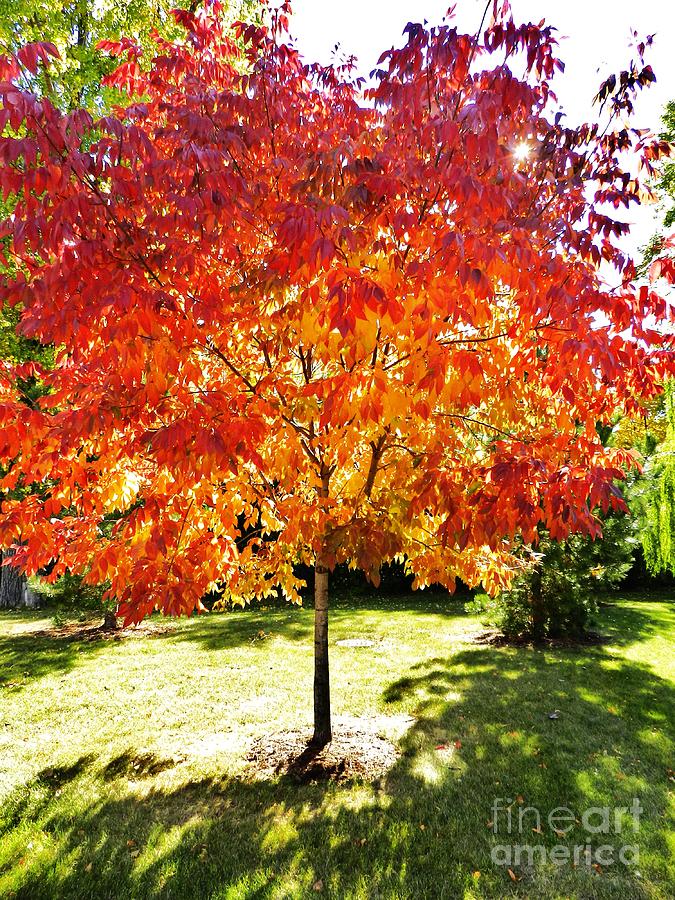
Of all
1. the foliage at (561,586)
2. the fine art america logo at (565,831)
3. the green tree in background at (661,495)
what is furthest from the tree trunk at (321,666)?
the green tree in background at (661,495)

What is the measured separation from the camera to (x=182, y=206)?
8.92ft

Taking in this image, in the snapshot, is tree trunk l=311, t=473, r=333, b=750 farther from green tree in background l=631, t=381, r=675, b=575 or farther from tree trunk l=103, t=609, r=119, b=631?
tree trunk l=103, t=609, r=119, b=631

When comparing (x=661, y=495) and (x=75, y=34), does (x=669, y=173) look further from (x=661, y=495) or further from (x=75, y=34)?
(x=75, y=34)

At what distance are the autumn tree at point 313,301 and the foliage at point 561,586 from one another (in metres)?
4.83

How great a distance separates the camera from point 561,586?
864cm

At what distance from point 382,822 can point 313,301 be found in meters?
3.74

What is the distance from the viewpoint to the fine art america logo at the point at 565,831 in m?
3.63

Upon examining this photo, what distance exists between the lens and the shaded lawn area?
349cm

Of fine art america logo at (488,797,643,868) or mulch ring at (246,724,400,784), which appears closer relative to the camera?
fine art america logo at (488,797,643,868)

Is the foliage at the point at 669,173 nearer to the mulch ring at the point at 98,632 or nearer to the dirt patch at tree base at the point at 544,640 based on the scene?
the dirt patch at tree base at the point at 544,640

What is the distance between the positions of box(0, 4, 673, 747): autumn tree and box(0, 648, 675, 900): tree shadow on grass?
5.65ft

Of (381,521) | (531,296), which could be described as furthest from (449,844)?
(531,296)

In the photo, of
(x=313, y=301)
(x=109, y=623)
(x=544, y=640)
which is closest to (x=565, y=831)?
(x=313, y=301)

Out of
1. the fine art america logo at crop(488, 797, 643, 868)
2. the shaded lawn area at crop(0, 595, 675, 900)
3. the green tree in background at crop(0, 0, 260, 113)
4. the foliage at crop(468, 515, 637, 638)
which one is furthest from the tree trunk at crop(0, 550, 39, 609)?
the fine art america logo at crop(488, 797, 643, 868)
